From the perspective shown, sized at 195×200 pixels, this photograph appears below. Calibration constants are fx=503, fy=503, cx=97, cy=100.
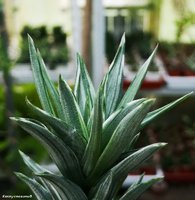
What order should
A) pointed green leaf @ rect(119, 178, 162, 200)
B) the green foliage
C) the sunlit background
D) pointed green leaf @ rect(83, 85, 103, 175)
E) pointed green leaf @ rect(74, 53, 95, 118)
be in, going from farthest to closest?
the green foliage → the sunlit background → pointed green leaf @ rect(74, 53, 95, 118) → pointed green leaf @ rect(119, 178, 162, 200) → pointed green leaf @ rect(83, 85, 103, 175)

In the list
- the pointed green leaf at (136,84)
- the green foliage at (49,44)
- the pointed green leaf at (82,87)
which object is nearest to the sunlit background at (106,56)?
the green foliage at (49,44)

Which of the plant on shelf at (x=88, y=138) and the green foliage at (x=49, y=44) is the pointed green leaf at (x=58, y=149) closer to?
the plant on shelf at (x=88, y=138)

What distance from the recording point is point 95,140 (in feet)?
3.04

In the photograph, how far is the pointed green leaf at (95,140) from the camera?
0.88 m

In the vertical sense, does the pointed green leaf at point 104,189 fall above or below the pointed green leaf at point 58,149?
below

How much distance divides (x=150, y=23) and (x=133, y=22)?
3.8 inches

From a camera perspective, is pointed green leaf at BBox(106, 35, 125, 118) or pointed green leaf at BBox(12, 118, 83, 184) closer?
pointed green leaf at BBox(12, 118, 83, 184)

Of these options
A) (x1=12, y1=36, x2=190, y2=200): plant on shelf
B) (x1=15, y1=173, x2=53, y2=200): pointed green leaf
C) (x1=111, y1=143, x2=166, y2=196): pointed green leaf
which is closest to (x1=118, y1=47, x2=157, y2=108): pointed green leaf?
(x1=12, y1=36, x2=190, y2=200): plant on shelf

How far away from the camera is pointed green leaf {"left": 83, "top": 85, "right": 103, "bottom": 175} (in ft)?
2.88

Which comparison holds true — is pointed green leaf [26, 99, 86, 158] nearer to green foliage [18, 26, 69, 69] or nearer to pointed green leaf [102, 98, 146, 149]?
pointed green leaf [102, 98, 146, 149]

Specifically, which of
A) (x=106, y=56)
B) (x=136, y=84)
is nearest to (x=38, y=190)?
(x=136, y=84)

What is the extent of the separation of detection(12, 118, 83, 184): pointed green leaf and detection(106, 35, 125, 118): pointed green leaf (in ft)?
0.42

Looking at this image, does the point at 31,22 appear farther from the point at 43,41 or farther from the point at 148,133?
the point at 148,133

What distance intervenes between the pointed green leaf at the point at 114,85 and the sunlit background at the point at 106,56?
3.29 feet
